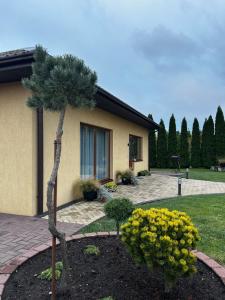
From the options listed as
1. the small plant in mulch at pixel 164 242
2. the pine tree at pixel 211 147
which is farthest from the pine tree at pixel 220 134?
the small plant in mulch at pixel 164 242

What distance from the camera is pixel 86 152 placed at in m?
8.92

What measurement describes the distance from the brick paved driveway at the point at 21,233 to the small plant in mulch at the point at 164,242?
73.6 inches

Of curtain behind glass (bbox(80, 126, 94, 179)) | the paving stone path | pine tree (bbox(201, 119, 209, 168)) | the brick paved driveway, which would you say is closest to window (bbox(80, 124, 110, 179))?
curtain behind glass (bbox(80, 126, 94, 179))

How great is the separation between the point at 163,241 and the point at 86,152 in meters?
6.65

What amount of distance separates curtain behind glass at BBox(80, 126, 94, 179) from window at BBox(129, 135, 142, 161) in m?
4.87

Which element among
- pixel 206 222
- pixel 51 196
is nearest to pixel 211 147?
pixel 206 222

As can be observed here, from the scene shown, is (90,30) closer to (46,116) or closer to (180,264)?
(46,116)

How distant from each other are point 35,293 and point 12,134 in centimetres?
419

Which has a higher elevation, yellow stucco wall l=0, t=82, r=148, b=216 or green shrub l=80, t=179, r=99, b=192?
yellow stucco wall l=0, t=82, r=148, b=216

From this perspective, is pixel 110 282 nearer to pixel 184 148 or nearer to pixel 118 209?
pixel 118 209

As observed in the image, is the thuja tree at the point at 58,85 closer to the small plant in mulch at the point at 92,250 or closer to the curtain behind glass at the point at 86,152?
the small plant in mulch at the point at 92,250

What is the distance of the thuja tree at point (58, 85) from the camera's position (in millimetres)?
2488

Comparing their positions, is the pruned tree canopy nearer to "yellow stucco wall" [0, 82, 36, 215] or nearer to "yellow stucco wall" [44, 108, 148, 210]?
"yellow stucco wall" [0, 82, 36, 215]

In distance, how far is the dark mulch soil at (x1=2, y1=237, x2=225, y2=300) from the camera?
2.62m
